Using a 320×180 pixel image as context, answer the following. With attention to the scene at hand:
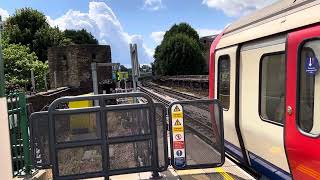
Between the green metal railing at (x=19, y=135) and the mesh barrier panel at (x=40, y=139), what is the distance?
1011 mm

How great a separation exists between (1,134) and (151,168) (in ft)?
8.55

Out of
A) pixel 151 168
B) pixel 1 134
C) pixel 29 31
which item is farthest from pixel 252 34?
pixel 29 31

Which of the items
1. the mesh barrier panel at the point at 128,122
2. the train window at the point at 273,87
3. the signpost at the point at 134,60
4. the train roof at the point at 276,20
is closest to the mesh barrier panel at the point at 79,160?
the mesh barrier panel at the point at 128,122

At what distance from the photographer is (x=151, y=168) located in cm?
634

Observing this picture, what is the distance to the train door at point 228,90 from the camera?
698cm

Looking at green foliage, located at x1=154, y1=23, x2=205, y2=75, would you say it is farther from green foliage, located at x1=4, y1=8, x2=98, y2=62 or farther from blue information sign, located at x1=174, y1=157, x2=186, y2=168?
blue information sign, located at x1=174, y1=157, x2=186, y2=168

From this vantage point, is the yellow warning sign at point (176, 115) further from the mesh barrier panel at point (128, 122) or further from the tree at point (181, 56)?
the tree at point (181, 56)

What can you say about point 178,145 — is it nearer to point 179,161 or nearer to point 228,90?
point 179,161

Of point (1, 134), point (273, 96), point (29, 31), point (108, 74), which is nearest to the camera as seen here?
point (1, 134)

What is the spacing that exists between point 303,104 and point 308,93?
0.14 meters

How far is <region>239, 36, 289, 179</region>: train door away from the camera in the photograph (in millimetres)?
5473

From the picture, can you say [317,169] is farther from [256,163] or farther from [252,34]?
Result: [252,34]

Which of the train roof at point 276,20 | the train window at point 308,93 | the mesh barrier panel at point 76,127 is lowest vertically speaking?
the mesh barrier panel at point 76,127

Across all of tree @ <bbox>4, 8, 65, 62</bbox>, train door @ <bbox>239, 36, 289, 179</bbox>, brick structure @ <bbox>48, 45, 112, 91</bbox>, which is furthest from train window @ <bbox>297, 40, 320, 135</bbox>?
tree @ <bbox>4, 8, 65, 62</bbox>
